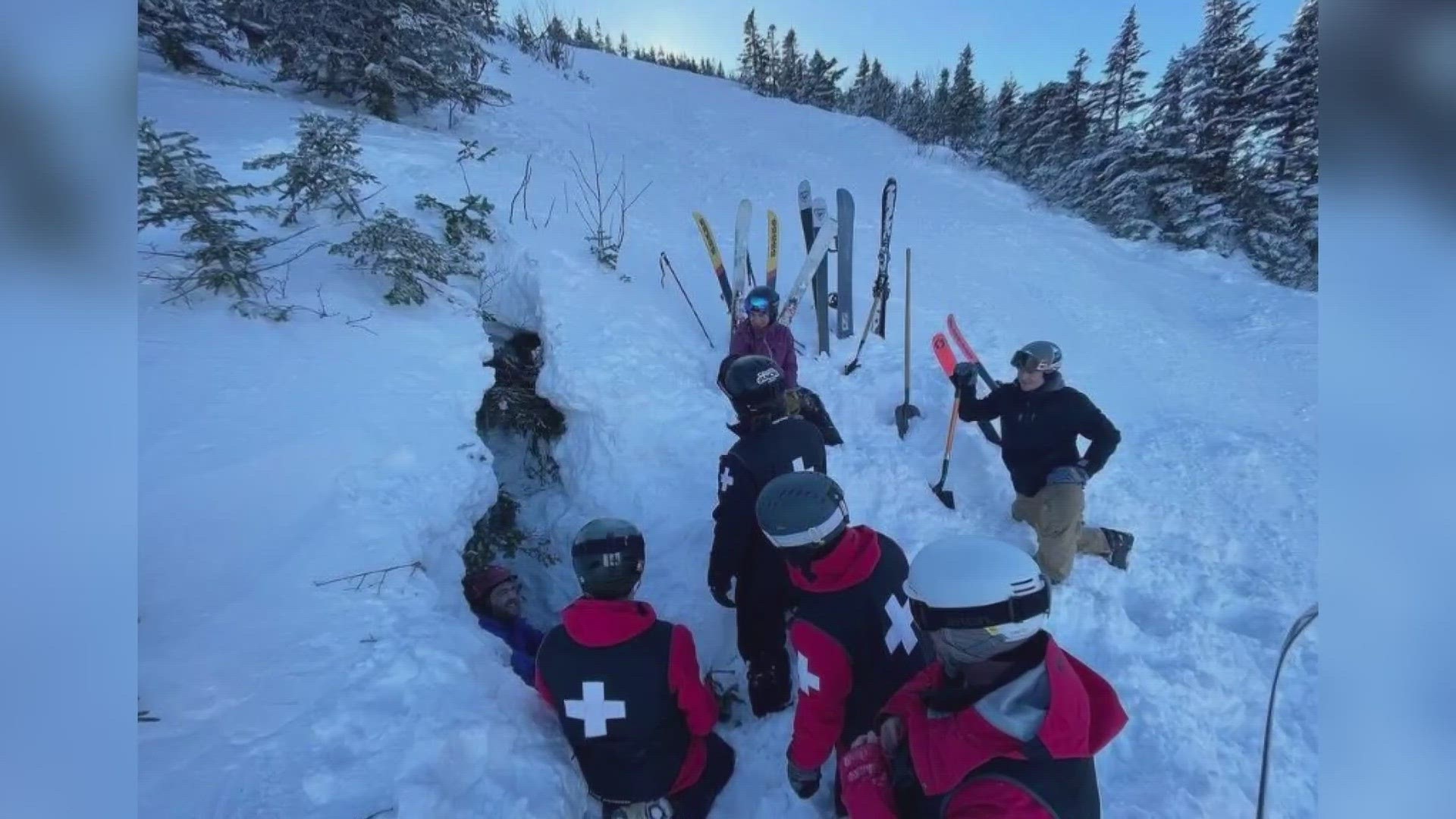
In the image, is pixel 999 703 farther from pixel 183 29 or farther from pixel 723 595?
pixel 183 29

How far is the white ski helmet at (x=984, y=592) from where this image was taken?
64.6 inches

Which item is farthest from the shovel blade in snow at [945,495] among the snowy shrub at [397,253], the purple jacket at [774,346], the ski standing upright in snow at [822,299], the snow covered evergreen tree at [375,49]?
the snow covered evergreen tree at [375,49]

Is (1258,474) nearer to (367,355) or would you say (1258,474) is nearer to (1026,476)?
(1026,476)

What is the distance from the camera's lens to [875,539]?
2662mm

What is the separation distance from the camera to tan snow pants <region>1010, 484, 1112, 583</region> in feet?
14.0

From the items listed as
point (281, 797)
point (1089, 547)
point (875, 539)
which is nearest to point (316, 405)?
point (281, 797)

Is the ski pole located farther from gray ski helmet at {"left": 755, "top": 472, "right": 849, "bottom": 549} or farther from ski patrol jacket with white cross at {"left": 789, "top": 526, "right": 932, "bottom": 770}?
ski patrol jacket with white cross at {"left": 789, "top": 526, "right": 932, "bottom": 770}

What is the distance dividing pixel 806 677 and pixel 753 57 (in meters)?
43.2

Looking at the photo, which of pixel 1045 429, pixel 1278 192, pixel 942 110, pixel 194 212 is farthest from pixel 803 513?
pixel 942 110

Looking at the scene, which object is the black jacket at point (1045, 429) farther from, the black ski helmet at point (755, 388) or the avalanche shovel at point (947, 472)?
the black ski helmet at point (755, 388)

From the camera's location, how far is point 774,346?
6086mm

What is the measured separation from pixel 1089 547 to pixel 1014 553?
10.8ft

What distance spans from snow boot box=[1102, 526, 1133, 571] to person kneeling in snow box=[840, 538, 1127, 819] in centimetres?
309

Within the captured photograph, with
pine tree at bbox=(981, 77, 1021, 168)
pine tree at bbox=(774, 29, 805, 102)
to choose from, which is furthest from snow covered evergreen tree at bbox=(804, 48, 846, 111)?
pine tree at bbox=(981, 77, 1021, 168)
